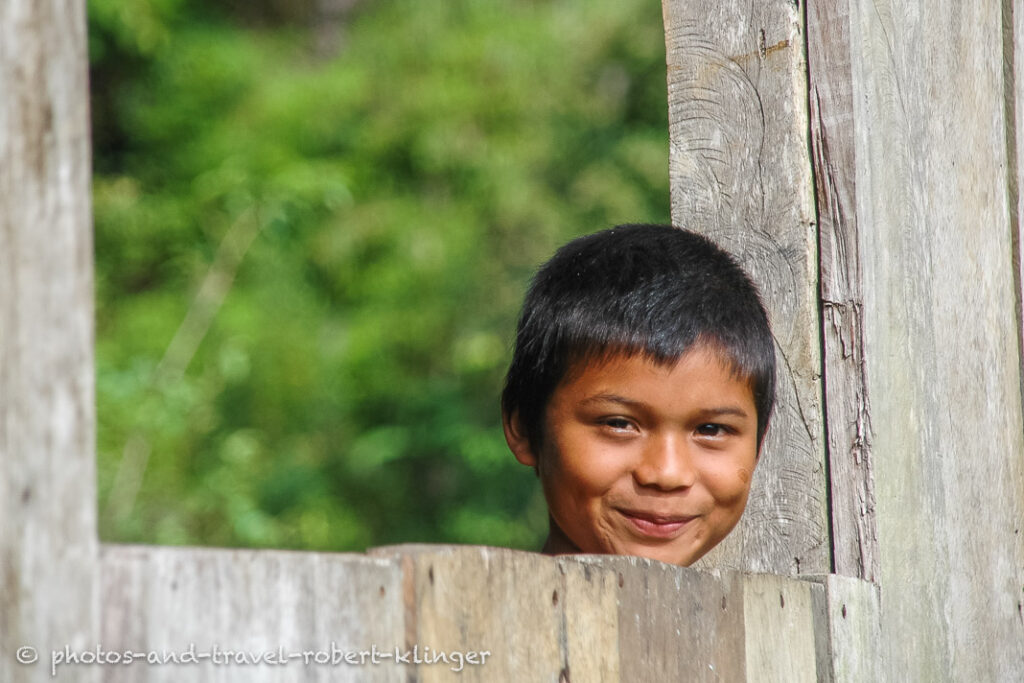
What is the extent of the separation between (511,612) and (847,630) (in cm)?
Result: 69

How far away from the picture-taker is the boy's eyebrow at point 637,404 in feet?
6.56

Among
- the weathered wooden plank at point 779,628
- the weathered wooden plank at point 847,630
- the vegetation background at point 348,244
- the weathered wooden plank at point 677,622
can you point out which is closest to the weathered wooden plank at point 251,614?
the weathered wooden plank at point 677,622

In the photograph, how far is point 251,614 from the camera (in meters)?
0.99

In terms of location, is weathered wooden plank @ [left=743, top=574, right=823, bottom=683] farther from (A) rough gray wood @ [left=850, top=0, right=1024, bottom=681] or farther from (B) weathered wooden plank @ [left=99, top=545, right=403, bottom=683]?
(B) weathered wooden plank @ [left=99, top=545, right=403, bottom=683]

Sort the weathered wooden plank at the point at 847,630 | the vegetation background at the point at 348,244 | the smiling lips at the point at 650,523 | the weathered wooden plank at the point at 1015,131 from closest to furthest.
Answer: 1. the weathered wooden plank at the point at 847,630
2. the smiling lips at the point at 650,523
3. the weathered wooden plank at the point at 1015,131
4. the vegetation background at the point at 348,244

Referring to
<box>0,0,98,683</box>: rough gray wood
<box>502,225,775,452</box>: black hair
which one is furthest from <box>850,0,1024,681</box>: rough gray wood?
<box>0,0,98,683</box>: rough gray wood

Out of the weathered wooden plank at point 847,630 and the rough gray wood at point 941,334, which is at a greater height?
the rough gray wood at point 941,334

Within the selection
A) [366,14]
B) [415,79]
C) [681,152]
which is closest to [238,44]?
[366,14]

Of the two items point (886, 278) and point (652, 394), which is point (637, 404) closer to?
point (652, 394)

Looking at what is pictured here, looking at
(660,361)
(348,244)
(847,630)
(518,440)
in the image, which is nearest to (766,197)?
(660,361)

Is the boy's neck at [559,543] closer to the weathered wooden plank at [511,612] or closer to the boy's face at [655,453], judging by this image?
the boy's face at [655,453]

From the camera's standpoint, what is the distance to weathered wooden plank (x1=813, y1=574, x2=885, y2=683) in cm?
171

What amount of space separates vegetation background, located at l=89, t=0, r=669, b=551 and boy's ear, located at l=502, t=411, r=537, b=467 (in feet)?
12.7

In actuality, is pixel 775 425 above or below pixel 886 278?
below
